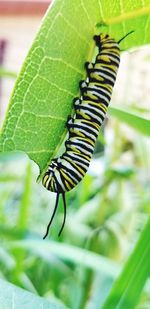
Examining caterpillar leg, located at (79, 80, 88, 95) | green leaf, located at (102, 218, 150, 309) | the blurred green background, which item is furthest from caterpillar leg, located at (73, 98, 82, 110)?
the blurred green background

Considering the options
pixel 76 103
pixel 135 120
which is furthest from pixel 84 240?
pixel 76 103

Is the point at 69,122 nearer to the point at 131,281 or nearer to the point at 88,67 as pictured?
the point at 88,67

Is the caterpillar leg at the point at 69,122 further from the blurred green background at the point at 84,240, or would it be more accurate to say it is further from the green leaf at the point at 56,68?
the blurred green background at the point at 84,240

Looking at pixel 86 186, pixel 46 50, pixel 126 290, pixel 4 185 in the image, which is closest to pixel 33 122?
pixel 46 50

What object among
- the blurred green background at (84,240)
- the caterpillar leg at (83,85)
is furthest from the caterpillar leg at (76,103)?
the blurred green background at (84,240)

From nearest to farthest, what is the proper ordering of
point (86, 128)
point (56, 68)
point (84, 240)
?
point (56, 68) < point (86, 128) < point (84, 240)

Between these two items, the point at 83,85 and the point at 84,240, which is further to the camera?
the point at 84,240

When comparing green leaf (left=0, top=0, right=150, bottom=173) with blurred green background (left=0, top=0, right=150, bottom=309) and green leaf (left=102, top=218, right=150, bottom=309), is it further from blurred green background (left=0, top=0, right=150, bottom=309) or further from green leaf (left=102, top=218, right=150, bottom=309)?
blurred green background (left=0, top=0, right=150, bottom=309)
